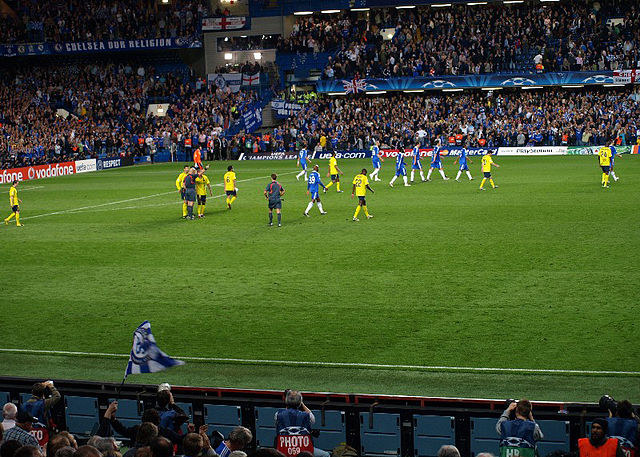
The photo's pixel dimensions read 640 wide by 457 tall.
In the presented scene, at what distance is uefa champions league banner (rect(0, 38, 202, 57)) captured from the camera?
70125 millimetres

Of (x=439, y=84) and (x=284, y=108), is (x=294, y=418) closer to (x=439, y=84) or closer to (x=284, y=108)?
(x=439, y=84)

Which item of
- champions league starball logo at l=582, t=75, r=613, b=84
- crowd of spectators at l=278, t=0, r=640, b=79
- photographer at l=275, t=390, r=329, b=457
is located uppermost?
crowd of spectators at l=278, t=0, r=640, b=79

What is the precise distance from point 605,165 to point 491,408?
26718mm

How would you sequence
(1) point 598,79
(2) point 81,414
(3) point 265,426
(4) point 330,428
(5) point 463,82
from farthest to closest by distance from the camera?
(5) point 463,82 → (1) point 598,79 → (2) point 81,414 → (3) point 265,426 → (4) point 330,428

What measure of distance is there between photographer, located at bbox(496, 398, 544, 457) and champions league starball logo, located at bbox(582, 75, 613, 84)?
2155 inches

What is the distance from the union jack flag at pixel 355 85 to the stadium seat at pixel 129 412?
56272 mm

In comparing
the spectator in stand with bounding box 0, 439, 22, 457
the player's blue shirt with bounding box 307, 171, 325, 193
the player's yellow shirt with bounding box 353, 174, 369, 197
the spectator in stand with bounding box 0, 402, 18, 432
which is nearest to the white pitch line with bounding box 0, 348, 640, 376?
the spectator in stand with bounding box 0, 402, 18, 432

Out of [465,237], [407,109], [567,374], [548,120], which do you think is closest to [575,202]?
[465,237]

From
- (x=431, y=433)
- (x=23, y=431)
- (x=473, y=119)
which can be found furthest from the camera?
(x=473, y=119)

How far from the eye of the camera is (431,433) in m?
9.14

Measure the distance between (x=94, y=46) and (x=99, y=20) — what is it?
4.06 metres

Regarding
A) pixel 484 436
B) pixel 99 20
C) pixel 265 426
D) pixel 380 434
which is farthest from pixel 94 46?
pixel 484 436

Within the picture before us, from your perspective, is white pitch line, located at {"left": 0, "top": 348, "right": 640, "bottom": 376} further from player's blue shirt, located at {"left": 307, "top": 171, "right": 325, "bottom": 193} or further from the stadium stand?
player's blue shirt, located at {"left": 307, "top": 171, "right": 325, "bottom": 193}

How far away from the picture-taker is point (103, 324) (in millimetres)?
16719
